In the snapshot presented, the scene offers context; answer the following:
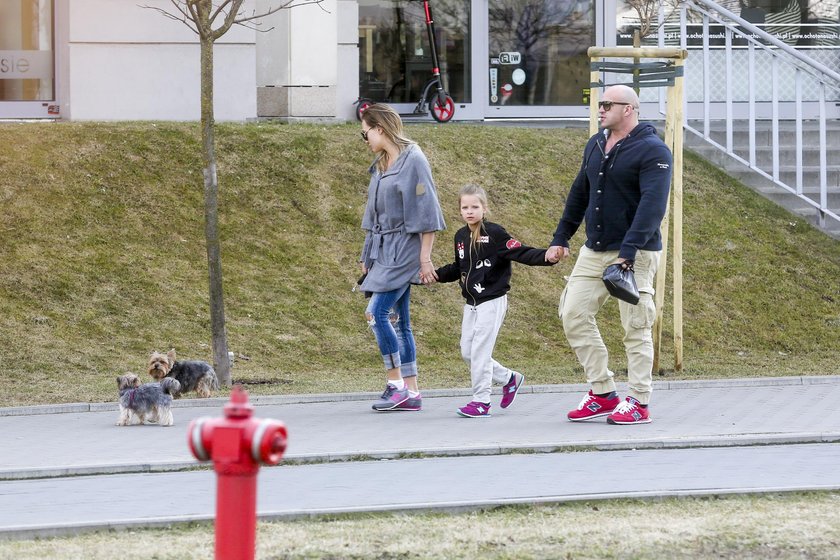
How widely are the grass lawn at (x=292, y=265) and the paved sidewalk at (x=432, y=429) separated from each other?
97 cm

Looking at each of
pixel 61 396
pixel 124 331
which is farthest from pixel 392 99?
pixel 61 396

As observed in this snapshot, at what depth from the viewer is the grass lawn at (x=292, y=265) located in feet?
41.2

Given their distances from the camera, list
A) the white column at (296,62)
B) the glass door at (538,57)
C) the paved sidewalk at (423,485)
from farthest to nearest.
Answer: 1. the glass door at (538,57)
2. the white column at (296,62)
3. the paved sidewalk at (423,485)

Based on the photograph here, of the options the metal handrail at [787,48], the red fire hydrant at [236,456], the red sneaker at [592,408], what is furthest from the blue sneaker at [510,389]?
the metal handrail at [787,48]

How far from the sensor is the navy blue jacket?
28.6 ft

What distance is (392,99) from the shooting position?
72.7 feet

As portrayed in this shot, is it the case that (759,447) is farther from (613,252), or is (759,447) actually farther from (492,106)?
(492,106)

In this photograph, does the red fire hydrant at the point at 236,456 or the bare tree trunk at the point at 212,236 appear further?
the bare tree trunk at the point at 212,236

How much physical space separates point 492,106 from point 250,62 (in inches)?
178

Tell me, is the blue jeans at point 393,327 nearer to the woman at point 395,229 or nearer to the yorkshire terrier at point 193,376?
the woman at point 395,229

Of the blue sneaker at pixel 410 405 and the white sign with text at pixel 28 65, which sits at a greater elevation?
the white sign with text at pixel 28 65

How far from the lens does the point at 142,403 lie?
30.0 ft

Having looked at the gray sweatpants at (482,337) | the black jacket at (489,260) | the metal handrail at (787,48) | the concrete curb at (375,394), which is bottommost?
the concrete curb at (375,394)

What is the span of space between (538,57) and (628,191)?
14.2m
